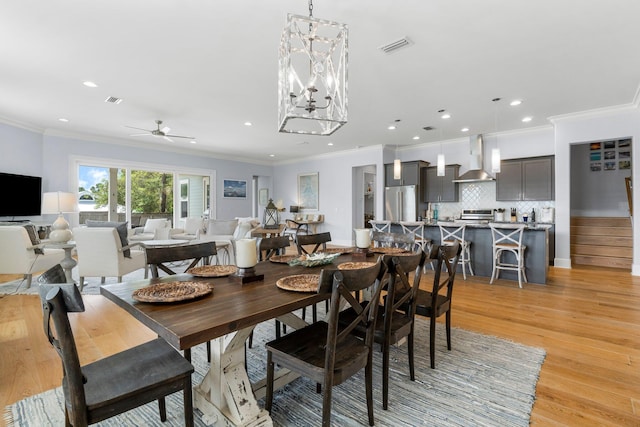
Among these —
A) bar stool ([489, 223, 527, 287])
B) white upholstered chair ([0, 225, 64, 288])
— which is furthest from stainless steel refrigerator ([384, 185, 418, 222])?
white upholstered chair ([0, 225, 64, 288])

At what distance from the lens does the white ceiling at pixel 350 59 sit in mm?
2564

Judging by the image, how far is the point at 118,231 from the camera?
4.04 m

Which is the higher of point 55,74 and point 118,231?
point 55,74

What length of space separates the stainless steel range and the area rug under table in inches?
189

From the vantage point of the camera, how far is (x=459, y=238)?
5.11 meters

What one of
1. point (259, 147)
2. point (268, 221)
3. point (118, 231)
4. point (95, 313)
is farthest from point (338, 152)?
point (95, 313)

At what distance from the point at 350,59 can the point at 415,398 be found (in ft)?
10.8

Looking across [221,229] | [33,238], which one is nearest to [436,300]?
[221,229]

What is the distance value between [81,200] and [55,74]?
168 inches

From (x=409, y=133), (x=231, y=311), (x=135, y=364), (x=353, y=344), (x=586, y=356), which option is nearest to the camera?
(x=231, y=311)

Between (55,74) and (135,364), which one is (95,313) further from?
(55,74)

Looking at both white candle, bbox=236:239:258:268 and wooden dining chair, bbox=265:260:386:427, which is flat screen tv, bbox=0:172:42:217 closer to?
white candle, bbox=236:239:258:268

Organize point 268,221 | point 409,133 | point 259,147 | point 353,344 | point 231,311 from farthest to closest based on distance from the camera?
point 268,221, point 259,147, point 409,133, point 353,344, point 231,311

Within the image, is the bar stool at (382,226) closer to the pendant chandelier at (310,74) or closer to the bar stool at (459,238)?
the bar stool at (459,238)
